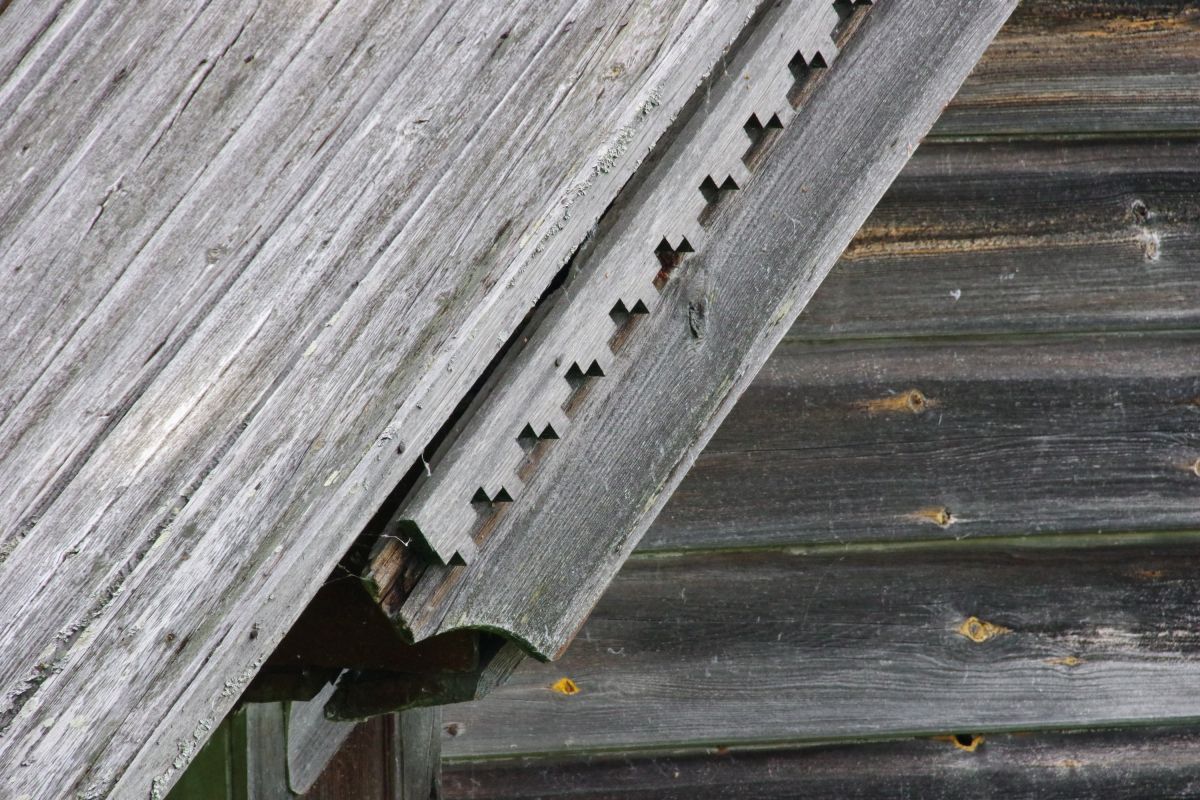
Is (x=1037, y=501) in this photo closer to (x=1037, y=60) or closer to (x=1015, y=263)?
(x=1015, y=263)

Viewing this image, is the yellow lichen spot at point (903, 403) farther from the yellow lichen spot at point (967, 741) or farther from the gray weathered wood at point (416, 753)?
the gray weathered wood at point (416, 753)

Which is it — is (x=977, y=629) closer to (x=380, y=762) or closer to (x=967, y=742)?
(x=967, y=742)

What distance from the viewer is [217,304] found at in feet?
2.08

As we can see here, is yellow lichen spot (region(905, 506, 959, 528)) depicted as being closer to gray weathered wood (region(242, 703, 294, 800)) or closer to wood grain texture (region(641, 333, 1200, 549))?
wood grain texture (region(641, 333, 1200, 549))

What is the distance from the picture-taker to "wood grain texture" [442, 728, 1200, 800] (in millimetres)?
1780

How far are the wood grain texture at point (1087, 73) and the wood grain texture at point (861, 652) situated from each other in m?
0.68

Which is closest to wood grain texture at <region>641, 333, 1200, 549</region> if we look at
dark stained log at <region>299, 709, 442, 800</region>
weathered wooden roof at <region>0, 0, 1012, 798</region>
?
dark stained log at <region>299, 709, 442, 800</region>

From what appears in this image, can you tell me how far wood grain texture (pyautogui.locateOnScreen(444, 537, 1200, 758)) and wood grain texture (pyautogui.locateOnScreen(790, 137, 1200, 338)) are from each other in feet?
1.24

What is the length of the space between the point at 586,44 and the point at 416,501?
344 millimetres

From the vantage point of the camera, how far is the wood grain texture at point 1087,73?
1.75 m

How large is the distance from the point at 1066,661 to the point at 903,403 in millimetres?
523

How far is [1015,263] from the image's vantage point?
5.86 feet

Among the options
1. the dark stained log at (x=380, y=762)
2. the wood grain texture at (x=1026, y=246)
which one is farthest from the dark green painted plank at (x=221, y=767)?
the wood grain texture at (x=1026, y=246)

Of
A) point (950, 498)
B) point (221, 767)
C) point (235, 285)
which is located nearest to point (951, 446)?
point (950, 498)
